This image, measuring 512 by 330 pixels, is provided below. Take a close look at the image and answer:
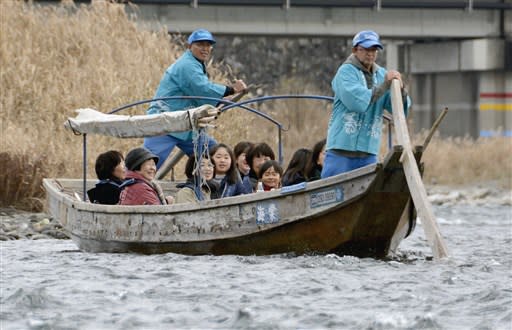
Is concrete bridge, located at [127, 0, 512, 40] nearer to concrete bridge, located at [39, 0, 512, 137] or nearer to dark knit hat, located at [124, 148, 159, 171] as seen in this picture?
concrete bridge, located at [39, 0, 512, 137]

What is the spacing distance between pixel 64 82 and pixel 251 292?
42.7ft

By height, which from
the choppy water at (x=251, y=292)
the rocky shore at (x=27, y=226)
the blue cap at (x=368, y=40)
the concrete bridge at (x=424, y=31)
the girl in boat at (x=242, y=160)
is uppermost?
the concrete bridge at (x=424, y=31)

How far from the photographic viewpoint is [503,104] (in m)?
46.3

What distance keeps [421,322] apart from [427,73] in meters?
36.1

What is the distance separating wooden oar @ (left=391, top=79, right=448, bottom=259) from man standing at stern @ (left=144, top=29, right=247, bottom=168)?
3.04 m

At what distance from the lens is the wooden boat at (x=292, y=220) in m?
15.1

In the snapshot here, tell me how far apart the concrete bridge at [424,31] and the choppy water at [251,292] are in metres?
24.8

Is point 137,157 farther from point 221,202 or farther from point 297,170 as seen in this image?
point 297,170

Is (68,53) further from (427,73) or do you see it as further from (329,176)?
(427,73)

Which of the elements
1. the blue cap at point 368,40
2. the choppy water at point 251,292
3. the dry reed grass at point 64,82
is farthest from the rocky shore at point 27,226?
the blue cap at point 368,40

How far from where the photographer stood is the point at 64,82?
25.9 meters

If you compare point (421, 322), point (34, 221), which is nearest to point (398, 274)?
point (421, 322)

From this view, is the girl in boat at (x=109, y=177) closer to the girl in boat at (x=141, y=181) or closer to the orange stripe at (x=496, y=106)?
the girl in boat at (x=141, y=181)

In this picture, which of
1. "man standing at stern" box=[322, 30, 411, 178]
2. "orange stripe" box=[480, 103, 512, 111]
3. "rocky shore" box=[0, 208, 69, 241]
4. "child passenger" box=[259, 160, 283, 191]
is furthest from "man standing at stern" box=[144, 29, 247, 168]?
"orange stripe" box=[480, 103, 512, 111]
